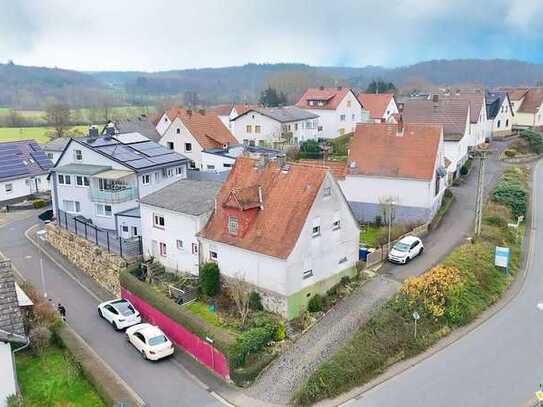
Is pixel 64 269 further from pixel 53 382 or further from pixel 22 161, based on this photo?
pixel 22 161

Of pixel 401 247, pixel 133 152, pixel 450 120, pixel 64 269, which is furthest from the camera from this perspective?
pixel 450 120

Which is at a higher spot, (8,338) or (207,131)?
(207,131)

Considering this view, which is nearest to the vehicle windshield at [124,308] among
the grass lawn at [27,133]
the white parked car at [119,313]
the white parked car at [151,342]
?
the white parked car at [119,313]

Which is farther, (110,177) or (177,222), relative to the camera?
(110,177)

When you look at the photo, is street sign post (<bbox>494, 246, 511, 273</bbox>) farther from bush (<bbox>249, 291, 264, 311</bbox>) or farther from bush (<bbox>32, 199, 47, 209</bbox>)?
bush (<bbox>32, 199, 47, 209</bbox>)

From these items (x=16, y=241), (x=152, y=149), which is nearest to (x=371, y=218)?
(x=152, y=149)

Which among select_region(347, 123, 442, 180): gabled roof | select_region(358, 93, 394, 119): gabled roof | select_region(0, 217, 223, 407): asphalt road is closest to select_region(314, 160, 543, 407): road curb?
select_region(0, 217, 223, 407): asphalt road

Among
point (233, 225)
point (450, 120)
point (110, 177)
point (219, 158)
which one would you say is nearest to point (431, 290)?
point (233, 225)

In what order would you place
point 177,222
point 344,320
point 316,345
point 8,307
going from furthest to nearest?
point 177,222, point 344,320, point 316,345, point 8,307
